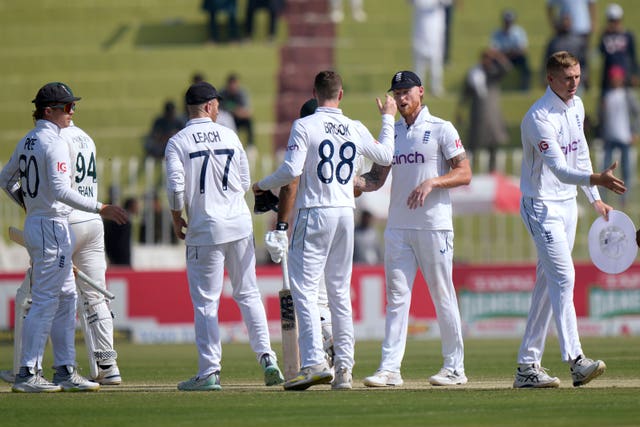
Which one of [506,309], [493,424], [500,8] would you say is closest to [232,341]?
[506,309]

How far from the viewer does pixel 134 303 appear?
A: 2161 centimetres

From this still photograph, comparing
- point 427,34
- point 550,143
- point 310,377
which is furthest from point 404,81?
point 427,34

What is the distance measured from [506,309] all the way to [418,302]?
137 centimetres

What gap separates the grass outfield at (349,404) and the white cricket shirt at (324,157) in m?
1.61

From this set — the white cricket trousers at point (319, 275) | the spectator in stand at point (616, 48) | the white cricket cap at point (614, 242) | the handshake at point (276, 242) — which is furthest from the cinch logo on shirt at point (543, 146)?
the spectator in stand at point (616, 48)

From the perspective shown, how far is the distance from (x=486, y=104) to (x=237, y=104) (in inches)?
182

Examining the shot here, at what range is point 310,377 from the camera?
11594 millimetres

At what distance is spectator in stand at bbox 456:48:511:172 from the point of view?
86.5ft

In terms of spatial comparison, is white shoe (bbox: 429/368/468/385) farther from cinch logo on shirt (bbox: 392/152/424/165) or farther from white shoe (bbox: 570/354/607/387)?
cinch logo on shirt (bbox: 392/152/424/165)

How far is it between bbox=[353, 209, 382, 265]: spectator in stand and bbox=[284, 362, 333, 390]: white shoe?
11.4 meters

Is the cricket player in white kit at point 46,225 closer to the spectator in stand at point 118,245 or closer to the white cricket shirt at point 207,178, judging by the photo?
the white cricket shirt at point 207,178

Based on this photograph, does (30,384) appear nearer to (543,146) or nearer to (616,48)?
(543,146)

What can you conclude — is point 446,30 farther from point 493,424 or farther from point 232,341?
point 493,424

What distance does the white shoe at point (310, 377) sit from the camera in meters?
11.5
